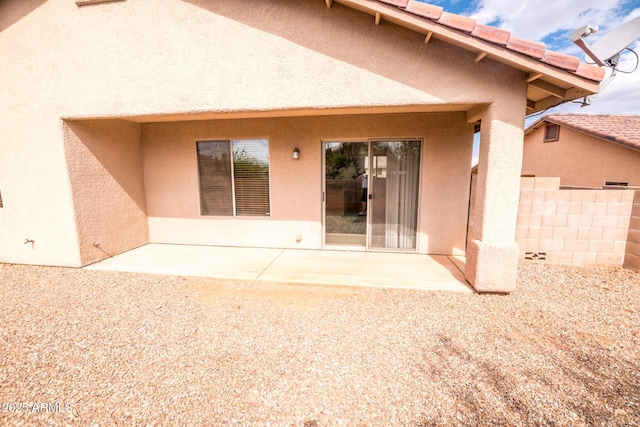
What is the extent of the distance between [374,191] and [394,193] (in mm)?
498

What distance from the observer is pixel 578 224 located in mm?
5988

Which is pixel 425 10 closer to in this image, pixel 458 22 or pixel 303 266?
pixel 458 22

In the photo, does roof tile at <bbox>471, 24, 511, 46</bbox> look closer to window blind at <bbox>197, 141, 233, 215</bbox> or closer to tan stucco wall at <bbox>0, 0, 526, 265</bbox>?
tan stucco wall at <bbox>0, 0, 526, 265</bbox>

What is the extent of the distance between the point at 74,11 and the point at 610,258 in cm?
1224

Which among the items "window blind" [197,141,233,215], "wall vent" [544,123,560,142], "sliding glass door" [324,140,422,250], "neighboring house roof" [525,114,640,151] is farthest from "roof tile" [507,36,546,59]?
"wall vent" [544,123,560,142]

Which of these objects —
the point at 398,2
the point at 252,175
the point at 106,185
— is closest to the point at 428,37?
the point at 398,2

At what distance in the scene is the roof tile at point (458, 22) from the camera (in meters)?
3.70

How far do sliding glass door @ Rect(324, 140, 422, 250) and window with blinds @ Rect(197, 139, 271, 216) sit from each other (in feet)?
5.70

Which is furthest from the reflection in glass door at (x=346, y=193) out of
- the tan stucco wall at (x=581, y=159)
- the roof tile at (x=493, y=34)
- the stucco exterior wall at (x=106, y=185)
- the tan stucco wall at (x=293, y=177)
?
the tan stucco wall at (x=581, y=159)

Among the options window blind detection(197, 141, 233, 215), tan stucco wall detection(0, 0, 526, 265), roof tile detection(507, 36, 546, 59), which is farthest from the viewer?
window blind detection(197, 141, 233, 215)

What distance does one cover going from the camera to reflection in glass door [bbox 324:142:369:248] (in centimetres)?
672

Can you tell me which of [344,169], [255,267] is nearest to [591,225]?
[344,169]

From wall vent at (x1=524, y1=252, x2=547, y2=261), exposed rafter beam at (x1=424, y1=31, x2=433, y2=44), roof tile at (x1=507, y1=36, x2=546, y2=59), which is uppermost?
exposed rafter beam at (x1=424, y1=31, x2=433, y2=44)

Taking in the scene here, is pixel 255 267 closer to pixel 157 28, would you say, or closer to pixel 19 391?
pixel 19 391
